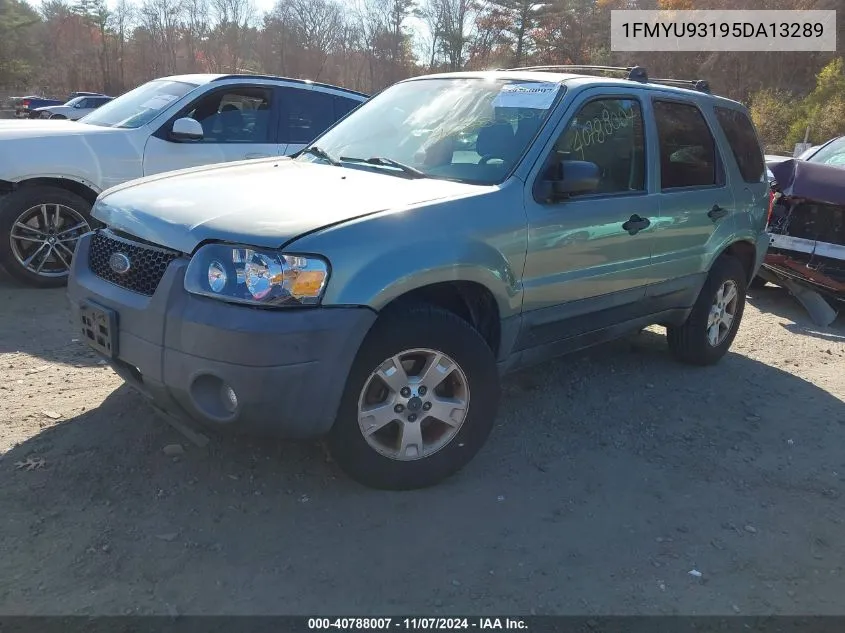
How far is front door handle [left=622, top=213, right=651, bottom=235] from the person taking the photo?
4043mm

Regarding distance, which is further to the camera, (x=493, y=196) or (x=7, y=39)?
(x=7, y=39)

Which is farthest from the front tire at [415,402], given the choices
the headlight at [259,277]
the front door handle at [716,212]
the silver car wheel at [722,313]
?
the silver car wheel at [722,313]

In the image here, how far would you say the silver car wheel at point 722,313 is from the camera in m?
5.19

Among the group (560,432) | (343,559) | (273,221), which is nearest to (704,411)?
(560,432)

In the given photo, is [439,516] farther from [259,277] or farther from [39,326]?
[39,326]

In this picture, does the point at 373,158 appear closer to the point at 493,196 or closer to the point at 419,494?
the point at 493,196

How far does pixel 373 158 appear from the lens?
12.6ft

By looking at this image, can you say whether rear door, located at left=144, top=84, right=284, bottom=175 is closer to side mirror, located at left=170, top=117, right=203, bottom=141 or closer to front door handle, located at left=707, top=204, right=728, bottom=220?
side mirror, located at left=170, top=117, right=203, bottom=141

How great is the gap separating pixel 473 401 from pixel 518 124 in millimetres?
1465

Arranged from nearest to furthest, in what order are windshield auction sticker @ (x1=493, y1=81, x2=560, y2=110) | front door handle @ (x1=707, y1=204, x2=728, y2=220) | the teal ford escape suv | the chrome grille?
the teal ford escape suv
the chrome grille
windshield auction sticker @ (x1=493, y1=81, x2=560, y2=110)
front door handle @ (x1=707, y1=204, x2=728, y2=220)

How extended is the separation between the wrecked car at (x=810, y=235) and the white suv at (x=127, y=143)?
4430 mm

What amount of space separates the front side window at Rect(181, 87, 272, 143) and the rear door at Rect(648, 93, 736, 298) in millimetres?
3785

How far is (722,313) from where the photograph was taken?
5.31 m

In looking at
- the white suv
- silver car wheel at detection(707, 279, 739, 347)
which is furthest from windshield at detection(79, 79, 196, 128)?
silver car wheel at detection(707, 279, 739, 347)
